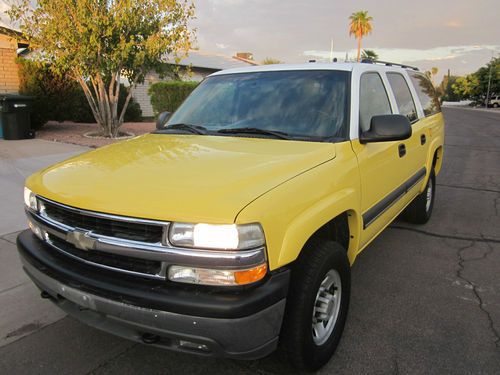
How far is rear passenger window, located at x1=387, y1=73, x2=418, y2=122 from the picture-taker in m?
4.12

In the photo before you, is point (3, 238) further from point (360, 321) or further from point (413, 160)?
point (413, 160)

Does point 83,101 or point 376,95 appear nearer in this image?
point 376,95

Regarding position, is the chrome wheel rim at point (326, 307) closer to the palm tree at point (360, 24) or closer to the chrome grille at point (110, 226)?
the chrome grille at point (110, 226)

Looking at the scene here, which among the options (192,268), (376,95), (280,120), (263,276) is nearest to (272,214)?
(263,276)

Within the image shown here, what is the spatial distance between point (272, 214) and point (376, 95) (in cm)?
208

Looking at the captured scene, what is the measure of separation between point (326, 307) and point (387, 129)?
4.21 ft

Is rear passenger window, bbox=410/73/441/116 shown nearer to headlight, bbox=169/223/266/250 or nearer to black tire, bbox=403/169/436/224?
black tire, bbox=403/169/436/224

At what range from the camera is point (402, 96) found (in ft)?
14.1

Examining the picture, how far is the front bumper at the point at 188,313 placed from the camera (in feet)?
6.48

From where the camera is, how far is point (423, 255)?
4445 mm

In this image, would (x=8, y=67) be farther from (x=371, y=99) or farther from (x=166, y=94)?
(x=371, y=99)

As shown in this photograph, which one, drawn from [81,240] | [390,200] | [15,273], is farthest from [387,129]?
[15,273]

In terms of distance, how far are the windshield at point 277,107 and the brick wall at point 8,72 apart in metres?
11.3

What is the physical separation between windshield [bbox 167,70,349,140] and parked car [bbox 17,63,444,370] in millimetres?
12
